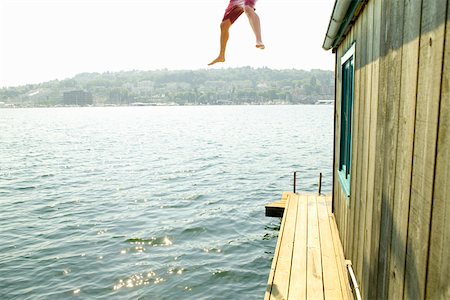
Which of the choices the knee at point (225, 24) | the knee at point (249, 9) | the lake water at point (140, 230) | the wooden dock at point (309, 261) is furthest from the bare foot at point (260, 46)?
the lake water at point (140, 230)

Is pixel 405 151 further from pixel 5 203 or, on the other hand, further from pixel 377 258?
pixel 5 203

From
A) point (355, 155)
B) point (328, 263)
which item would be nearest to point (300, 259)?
point (328, 263)

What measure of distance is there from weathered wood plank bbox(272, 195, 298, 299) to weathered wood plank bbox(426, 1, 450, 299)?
3.47 metres

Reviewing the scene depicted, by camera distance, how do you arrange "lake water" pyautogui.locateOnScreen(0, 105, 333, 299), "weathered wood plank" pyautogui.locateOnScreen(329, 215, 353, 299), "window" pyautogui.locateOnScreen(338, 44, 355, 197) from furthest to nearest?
"lake water" pyautogui.locateOnScreen(0, 105, 333, 299) < "window" pyautogui.locateOnScreen(338, 44, 355, 197) < "weathered wood plank" pyautogui.locateOnScreen(329, 215, 353, 299)

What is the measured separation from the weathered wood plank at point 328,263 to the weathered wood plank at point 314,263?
2.6 inches

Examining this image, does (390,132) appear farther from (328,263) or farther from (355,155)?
(328,263)

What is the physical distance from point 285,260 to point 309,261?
0.36m

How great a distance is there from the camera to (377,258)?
10.7 feet

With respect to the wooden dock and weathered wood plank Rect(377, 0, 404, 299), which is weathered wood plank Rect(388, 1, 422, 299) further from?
the wooden dock

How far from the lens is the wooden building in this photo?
186 centimetres

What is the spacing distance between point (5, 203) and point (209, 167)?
12975 millimetres

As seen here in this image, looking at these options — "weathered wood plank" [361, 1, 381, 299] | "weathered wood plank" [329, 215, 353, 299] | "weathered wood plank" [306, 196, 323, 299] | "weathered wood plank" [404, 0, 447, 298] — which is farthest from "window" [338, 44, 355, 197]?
"weathered wood plank" [404, 0, 447, 298]

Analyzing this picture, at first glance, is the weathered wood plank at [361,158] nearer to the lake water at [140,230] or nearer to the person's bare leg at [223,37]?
the person's bare leg at [223,37]

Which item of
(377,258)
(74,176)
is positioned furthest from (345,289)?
(74,176)
